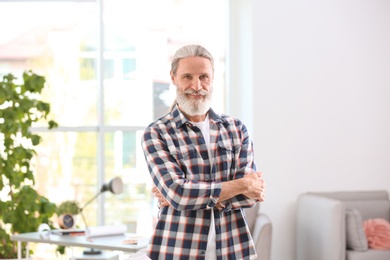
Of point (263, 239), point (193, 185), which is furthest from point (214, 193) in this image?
point (263, 239)

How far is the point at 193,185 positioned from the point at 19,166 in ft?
12.5

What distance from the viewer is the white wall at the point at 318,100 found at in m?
6.30

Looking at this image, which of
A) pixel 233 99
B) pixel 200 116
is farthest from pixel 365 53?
pixel 200 116

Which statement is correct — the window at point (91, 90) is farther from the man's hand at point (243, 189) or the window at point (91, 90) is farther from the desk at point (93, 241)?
the man's hand at point (243, 189)

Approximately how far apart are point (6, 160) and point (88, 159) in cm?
89

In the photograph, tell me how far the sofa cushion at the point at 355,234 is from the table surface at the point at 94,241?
1650mm

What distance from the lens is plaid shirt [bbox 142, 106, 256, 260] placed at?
2.33 meters

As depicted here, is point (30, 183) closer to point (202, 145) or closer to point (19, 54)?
point (19, 54)

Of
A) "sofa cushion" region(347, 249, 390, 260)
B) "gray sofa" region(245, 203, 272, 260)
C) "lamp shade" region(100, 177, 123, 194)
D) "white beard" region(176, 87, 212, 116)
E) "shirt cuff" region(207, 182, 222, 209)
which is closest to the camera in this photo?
"shirt cuff" region(207, 182, 222, 209)

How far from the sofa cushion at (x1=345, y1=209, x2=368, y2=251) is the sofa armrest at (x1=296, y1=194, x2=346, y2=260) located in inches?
3.6

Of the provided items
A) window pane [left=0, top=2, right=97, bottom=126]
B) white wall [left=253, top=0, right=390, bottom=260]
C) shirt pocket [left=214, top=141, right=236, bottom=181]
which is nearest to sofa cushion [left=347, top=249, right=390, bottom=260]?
white wall [left=253, top=0, right=390, bottom=260]

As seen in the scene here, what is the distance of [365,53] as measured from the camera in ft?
21.3

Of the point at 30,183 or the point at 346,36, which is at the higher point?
the point at 346,36

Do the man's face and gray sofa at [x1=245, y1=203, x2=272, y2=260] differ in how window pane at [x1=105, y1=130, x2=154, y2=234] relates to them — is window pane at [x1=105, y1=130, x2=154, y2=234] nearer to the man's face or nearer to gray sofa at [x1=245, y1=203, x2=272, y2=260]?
gray sofa at [x1=245, y1=203, x2=272, y2=260]
